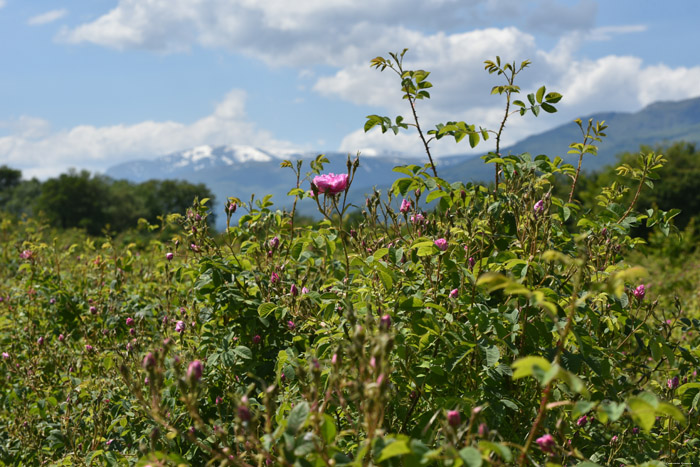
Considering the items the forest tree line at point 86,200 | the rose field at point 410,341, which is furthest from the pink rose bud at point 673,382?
the forest tree line at point 86,200

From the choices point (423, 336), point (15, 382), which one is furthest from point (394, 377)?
point (15, 382)

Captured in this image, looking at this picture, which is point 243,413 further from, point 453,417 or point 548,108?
point 548,108

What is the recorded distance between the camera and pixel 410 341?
2.12m

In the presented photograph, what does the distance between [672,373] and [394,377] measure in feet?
5.79

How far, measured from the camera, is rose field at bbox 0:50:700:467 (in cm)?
146

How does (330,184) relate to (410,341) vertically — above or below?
above

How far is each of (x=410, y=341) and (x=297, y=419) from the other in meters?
0.94

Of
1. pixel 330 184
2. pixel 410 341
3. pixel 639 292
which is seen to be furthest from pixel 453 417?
pixel 639 292

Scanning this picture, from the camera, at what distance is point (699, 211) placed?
39.6m

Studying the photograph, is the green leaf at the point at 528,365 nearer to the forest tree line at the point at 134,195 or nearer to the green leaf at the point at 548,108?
the green leaf at the point at 548,108

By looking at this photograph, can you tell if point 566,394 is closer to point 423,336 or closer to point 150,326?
point 423,336

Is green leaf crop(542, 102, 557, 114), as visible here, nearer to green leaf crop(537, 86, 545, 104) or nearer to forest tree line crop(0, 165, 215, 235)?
green leaf crop(537, 86, 545, 104)

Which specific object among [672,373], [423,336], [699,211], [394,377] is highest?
[423,336]

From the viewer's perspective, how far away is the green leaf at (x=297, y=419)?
1244 mm
